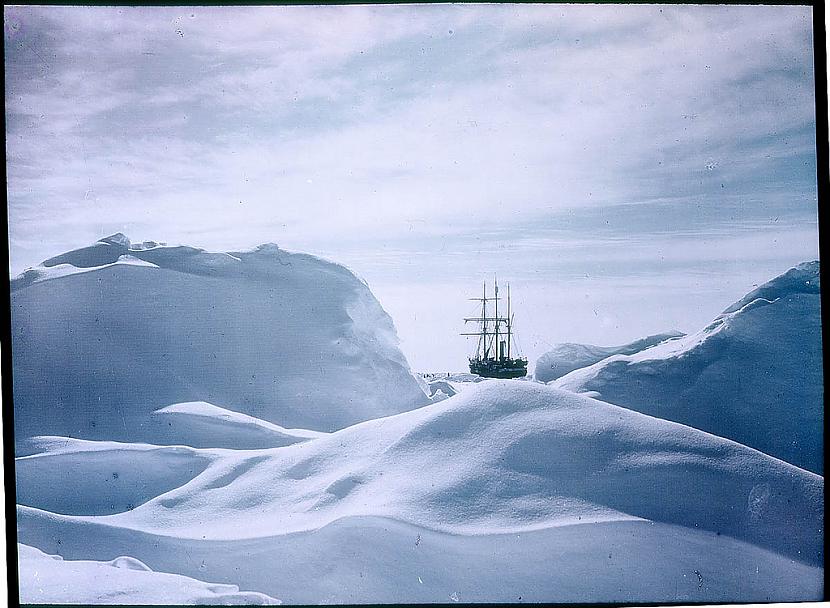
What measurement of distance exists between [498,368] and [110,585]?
5.37ft

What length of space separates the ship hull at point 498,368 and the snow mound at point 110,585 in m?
1.14

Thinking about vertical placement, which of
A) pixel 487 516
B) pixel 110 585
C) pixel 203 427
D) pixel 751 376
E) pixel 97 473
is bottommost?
pixel 110 585

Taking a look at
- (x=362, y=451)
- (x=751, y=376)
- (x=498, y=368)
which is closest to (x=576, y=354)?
(x=498, y=368)

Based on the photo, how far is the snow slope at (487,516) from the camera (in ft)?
8.30

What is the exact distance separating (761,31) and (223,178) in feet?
7.03

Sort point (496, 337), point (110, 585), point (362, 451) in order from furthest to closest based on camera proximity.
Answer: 1. point (496, 337)
2. point (362, 451)
3. point (110, 585)

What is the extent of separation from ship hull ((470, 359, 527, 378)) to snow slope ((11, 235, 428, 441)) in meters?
0.27

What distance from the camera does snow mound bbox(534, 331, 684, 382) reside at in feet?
8.89

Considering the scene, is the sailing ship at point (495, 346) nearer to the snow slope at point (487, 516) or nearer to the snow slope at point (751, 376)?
the snow slope at point (487, 516)

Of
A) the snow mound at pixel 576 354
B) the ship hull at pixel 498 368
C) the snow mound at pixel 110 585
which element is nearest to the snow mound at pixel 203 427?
the snow mound at pixel 110 585

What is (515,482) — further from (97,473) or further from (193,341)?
(97,473)

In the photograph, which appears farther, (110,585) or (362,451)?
(362,451)

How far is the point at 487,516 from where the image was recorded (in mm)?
2529

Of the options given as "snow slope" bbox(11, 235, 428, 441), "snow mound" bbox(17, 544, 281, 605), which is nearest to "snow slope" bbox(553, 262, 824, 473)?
"snow slope" bbox(11, 235, 428, 441)
